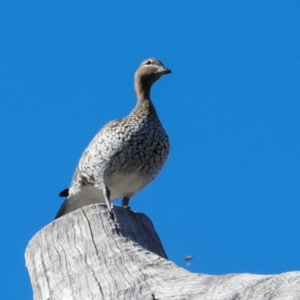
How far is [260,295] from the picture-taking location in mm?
3867

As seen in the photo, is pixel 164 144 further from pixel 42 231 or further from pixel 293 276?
pixel 293 276

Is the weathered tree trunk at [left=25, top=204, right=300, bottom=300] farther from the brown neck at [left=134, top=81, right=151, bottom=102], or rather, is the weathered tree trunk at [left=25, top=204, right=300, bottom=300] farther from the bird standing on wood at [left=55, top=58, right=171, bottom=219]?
the brown neck at [left=134, top=81, right=151, bottom=102]

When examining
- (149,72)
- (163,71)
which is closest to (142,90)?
(149,72)

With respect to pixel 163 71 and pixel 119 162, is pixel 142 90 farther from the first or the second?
pixel 119 162

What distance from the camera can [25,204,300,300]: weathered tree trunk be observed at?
4.00 metres

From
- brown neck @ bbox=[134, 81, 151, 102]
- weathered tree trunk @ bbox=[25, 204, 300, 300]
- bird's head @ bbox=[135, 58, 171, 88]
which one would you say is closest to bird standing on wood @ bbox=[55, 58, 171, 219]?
brown neck @ bbox=[134, 81, 151, 102]

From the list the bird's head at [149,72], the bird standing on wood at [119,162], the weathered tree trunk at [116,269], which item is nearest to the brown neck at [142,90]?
Result: the bird's head at [149,72]

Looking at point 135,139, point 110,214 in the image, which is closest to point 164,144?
point 135,139

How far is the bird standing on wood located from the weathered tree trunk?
2.60 metres

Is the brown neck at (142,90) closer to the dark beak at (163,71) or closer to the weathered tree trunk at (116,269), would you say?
the dark beak at (163,71)

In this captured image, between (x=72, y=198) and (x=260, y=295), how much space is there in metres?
4.92

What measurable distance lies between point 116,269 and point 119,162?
3.72 m

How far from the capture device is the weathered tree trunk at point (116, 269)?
13.1 ft

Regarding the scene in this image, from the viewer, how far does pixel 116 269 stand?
15.3 feet
